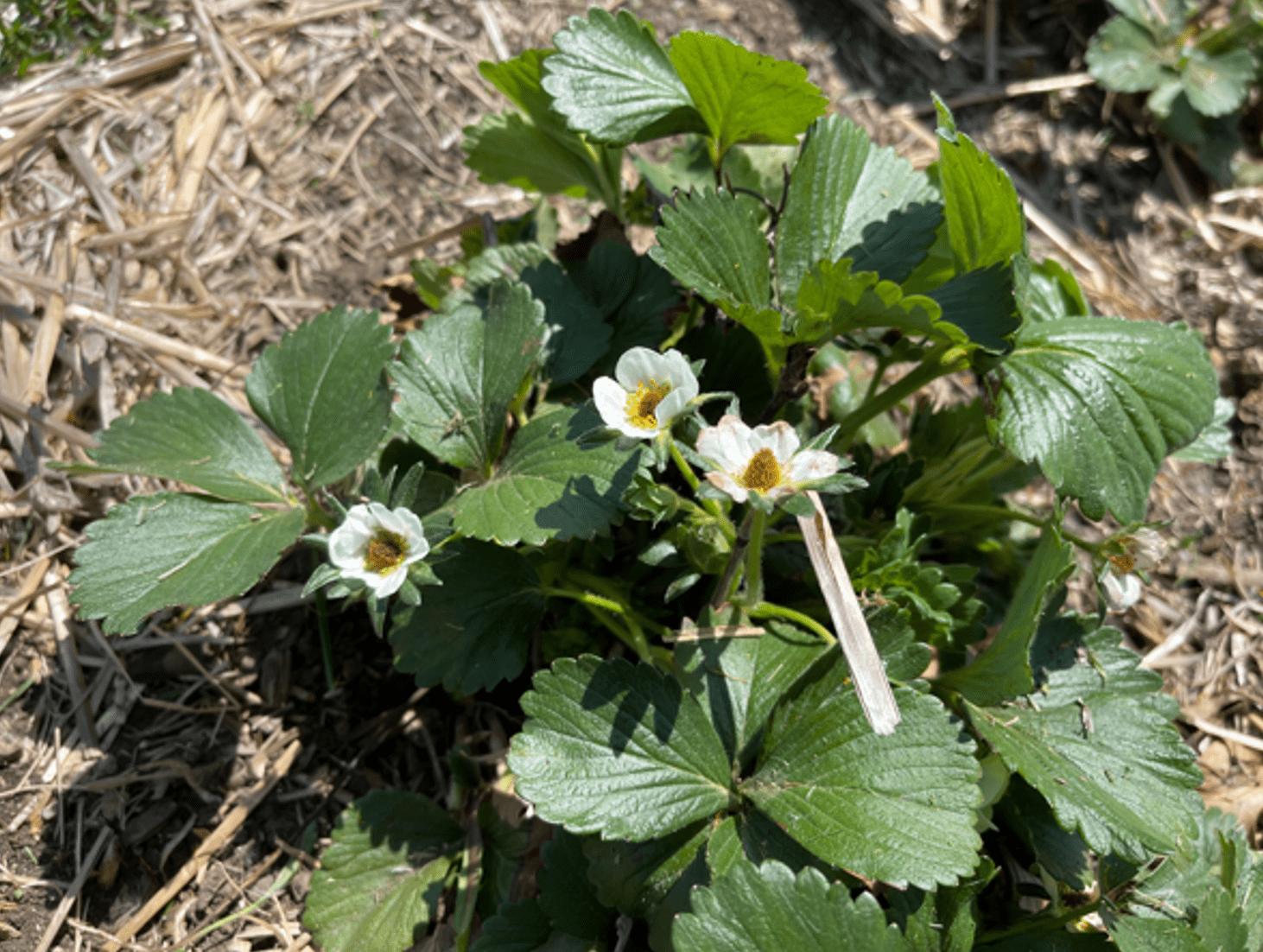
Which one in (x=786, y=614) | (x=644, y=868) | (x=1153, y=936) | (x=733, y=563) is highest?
(x=733, y=563)

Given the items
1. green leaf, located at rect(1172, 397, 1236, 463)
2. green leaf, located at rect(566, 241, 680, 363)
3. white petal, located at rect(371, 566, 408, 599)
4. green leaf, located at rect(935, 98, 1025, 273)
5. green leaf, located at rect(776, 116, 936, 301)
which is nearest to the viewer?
white petal, located at rect(371, 566, 408, 599)

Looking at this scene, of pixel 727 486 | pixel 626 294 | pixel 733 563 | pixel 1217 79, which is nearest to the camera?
pixel 727 486

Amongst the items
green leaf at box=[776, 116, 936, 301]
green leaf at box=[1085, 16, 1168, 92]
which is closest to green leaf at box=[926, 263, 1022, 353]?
green leaf at box=[776, 116, 936, 301]

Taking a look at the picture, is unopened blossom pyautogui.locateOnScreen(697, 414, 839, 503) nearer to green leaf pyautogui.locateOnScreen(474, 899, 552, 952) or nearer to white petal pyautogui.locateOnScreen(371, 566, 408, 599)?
white petal pyautogui.locateOnScreen(371, 566, 408, 599)

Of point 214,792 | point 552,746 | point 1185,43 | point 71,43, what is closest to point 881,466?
point 552,746

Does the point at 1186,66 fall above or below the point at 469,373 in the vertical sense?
below

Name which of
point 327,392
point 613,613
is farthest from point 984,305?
point 327,392

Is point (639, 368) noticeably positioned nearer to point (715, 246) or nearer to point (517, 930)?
point (715, 246)

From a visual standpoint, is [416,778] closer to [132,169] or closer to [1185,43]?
[132,169]
